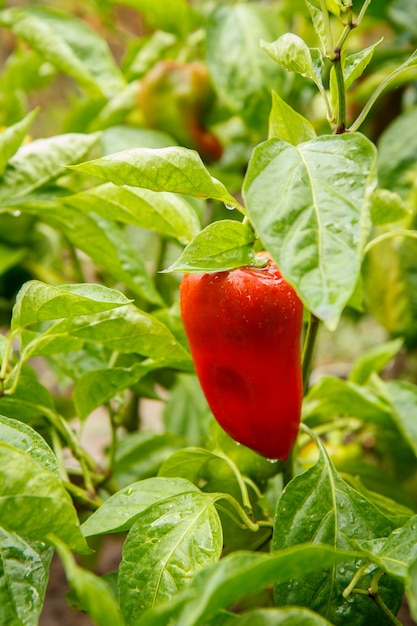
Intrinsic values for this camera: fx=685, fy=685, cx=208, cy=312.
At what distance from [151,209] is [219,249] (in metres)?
0.13

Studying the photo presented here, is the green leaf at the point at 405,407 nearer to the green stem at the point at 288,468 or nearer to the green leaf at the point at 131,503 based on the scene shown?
the green stem at the point at 288,468

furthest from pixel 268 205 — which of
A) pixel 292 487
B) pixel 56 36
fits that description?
pixel 56 36

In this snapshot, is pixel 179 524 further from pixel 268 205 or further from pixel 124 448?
pixel 124 448

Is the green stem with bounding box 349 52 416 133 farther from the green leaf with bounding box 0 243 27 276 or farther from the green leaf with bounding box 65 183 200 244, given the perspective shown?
the green leaf with bounding box 0 243 27 276

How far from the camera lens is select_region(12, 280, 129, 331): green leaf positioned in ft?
1.44

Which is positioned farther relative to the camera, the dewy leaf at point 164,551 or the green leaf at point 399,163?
the green leaf at point 399,163

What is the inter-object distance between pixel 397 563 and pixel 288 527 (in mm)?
90

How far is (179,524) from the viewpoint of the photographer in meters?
0.46

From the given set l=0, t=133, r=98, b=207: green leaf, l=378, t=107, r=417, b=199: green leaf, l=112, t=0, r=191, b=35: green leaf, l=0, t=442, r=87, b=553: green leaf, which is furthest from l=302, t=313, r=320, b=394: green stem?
l=112, t=0, r=191, b=35: green leaf

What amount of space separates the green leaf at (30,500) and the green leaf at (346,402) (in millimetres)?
354

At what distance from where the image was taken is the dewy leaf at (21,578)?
1.31 feet

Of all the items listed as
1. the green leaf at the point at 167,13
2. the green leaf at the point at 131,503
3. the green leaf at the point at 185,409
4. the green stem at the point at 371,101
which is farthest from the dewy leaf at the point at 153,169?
the green leaf at the point at 167,13

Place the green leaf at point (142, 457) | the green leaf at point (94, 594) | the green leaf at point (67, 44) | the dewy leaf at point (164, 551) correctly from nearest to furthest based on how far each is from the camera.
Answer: the green leaf at point (94, 594)
the dewy leaf at point (164, 551)
the green leaf at point (142, 457)
the green leaf at point (67, 44)

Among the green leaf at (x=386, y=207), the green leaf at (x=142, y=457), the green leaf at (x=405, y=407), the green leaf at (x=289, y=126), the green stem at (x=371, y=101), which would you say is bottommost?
the green leaf at (x=142, y=457)
